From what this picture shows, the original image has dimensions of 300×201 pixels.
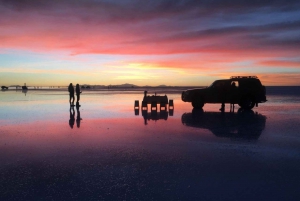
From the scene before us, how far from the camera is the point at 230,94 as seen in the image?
22.7 meters

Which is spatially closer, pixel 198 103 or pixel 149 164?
pixel 149 164

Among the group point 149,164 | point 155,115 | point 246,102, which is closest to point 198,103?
point 246,102

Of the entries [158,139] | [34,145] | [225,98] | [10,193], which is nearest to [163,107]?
[225,98]

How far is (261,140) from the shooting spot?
1062 cm

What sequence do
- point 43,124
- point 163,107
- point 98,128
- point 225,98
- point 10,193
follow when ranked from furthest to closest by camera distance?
Answer: point 163,107 → point 225,98 → point 43,124 → point 98,128 → point 10,193

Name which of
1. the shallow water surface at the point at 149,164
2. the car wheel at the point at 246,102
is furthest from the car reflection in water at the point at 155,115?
the car wheel at the point at 246,102

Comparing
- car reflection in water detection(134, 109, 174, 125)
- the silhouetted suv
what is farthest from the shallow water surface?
the silhouetted suv

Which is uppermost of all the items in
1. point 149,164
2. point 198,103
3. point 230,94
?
point 230,94

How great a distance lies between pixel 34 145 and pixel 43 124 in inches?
191

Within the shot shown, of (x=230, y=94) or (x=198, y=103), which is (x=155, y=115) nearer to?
(x=198, y=103)

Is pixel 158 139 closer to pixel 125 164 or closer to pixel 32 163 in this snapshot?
pixel 125 164

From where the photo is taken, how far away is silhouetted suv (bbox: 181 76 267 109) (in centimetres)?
2267

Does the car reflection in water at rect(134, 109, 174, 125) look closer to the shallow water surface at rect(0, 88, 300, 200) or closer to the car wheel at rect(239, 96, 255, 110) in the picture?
the shallow water surface at rect(0, 88, 300, 200)

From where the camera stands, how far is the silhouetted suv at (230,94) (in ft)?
74.4
